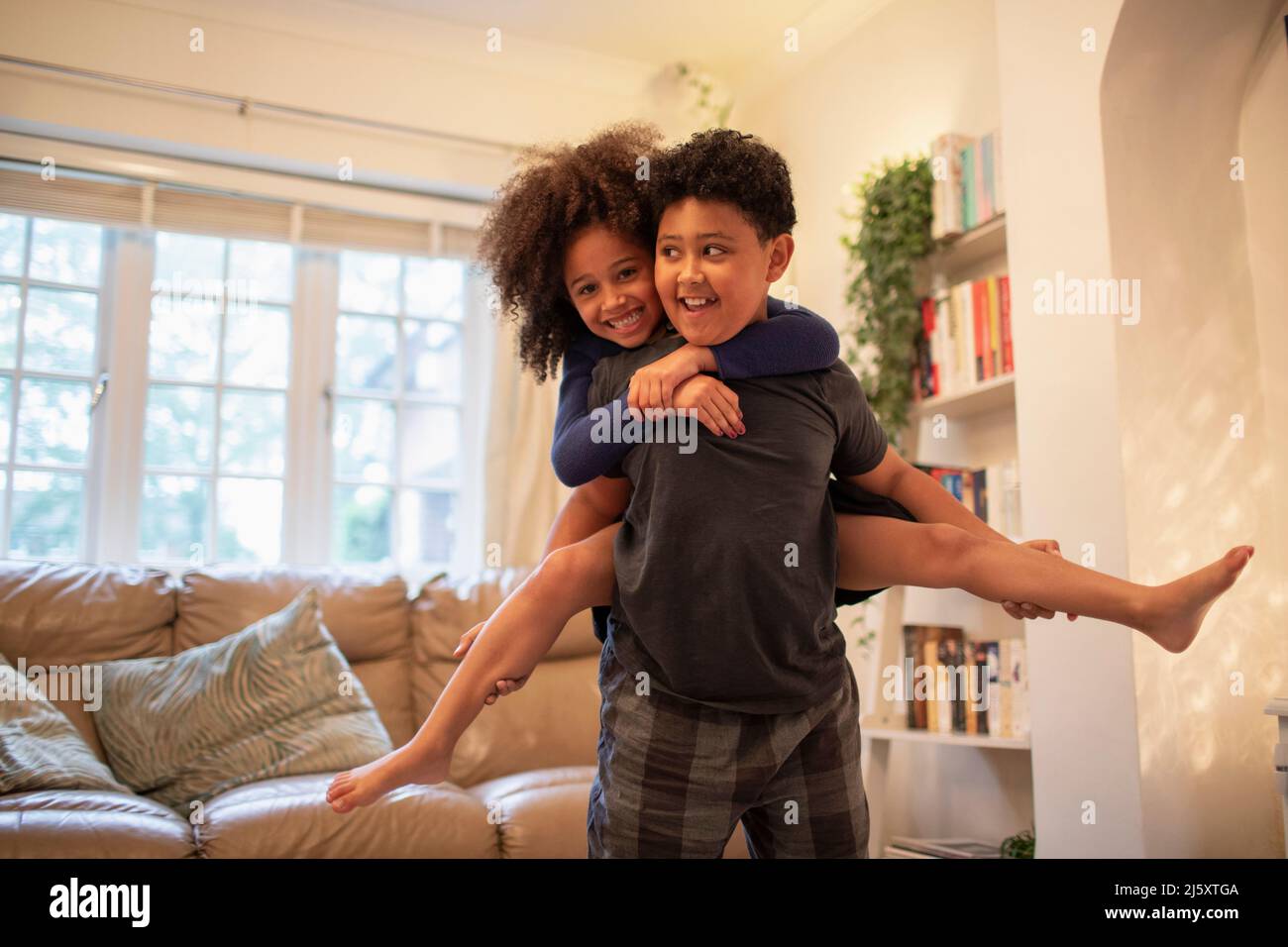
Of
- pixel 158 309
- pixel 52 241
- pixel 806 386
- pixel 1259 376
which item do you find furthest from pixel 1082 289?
pixel 52 241

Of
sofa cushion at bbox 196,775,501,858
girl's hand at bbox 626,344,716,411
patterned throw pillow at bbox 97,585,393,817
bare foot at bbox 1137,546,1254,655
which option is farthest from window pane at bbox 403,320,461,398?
bare foot at bbox 1137,546,1254,655

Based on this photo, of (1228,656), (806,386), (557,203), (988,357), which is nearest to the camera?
(806,386)

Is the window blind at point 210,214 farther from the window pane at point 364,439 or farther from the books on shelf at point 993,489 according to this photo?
the books on shelf at point 993,489

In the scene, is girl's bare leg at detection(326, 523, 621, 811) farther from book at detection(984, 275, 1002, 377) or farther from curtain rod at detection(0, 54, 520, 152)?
curtain rod at detection(0, 54, 520, 152)

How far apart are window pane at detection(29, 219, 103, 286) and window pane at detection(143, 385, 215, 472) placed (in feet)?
1.51

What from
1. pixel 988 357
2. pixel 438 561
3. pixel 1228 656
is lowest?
pixel 1228 656

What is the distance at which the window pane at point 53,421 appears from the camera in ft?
11.8

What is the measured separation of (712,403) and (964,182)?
7.26ft

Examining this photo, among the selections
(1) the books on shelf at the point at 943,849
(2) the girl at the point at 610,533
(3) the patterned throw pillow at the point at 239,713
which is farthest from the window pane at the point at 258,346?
(2) the girl at the point at 610,533

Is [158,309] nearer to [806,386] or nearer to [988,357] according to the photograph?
[988,357]

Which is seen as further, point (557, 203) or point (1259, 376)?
point (1259, 376)

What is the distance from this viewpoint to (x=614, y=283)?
52.4 inches

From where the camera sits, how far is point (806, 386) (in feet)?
4.08
